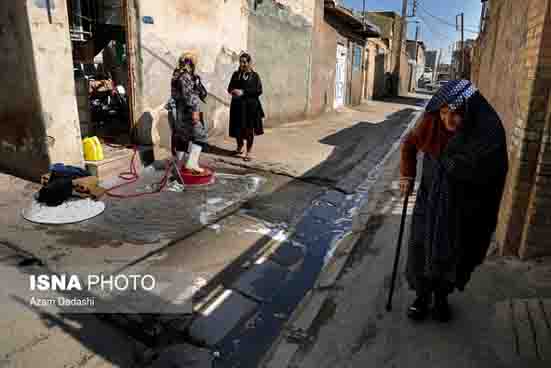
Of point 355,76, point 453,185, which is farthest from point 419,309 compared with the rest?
point 355,76

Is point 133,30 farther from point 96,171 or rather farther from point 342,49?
point 342,49

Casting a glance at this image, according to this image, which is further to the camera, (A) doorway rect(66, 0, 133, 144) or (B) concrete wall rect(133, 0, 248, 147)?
(A) doorway rect(66, 0, 133, 144)

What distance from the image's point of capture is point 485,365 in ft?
7.45

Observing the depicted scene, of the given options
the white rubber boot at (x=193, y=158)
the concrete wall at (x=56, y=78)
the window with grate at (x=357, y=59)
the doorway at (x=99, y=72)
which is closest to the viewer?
Result: the concrete wall at (x=56, y=78)

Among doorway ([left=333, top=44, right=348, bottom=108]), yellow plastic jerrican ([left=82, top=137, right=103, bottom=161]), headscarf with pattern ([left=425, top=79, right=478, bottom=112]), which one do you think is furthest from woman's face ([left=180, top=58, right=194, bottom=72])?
doorway ([left=333, top=44, right=348, bottom=108])

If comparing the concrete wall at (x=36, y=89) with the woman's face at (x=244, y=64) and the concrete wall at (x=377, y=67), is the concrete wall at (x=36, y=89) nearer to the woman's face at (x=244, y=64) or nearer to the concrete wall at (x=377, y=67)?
the woman's face at (x=244, y=64)

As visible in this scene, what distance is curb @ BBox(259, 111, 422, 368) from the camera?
249cm

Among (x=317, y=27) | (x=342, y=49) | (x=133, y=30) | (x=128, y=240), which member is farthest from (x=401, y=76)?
(x=128, y=240)

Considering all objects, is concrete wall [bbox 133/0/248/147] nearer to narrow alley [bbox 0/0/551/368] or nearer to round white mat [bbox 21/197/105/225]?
narrow alley [bbox 0/0/551/368]

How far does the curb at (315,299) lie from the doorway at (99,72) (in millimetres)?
4101

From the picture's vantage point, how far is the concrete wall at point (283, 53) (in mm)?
9742

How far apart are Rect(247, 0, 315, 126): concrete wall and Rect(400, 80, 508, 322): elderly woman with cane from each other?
25.0 ft

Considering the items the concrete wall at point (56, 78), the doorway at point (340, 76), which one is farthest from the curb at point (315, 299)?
the doorway at point (340, 76)

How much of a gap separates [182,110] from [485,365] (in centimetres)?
456
